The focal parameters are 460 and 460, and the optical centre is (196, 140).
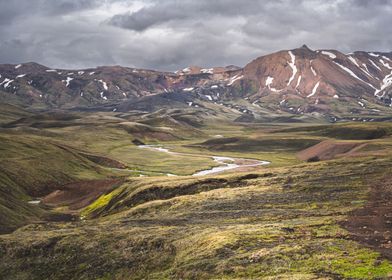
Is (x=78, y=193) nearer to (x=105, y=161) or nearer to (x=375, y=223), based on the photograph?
(x=105, y=161)

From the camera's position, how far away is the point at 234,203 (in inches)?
2847

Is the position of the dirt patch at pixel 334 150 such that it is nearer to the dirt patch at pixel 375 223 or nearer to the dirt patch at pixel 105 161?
the dirt patch at pixel 105 161

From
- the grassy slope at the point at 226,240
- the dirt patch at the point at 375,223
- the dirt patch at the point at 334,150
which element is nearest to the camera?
the grassy slope at the point at 226,240

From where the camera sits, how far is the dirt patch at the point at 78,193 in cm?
11219

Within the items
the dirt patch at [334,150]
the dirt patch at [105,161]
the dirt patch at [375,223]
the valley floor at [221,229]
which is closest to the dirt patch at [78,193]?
the valley floor at [221,229]

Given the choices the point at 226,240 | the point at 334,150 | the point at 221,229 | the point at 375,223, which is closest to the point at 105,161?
the point at 334,150

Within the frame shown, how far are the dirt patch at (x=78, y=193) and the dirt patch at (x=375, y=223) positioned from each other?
69.0 m

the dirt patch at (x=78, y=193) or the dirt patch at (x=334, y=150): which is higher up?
the dirt patch at (x=78, y=193)

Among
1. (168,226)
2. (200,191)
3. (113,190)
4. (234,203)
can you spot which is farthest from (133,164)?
(168,226)

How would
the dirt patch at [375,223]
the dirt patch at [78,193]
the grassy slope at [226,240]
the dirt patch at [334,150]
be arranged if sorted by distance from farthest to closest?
1. the dirt patch at [334,150]
2. the dirt patch at [78,193]
3. the dirt patch at [375,223]
4. the grassy slope at [226,240]

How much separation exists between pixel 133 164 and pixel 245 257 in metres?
142

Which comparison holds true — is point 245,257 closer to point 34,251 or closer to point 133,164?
point 34,251

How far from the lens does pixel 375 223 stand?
157 feet

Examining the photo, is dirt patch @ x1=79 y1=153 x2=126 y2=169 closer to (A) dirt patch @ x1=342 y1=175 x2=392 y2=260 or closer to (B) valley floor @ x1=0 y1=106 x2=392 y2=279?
(B) valley floor @ x1=0 y1=106 x2=392 y2=279
